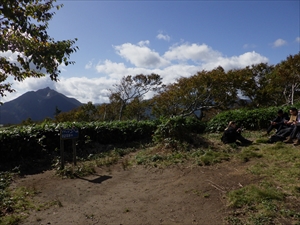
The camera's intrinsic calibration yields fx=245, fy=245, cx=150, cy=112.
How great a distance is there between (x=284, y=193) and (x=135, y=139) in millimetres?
7451

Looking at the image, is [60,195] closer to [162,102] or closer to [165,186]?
[165,186]

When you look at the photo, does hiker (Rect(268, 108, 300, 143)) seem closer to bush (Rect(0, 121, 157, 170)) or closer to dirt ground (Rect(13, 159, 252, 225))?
dirt ground (Rect(13, 159, 252, 225))

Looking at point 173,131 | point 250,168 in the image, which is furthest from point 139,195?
point 173,131

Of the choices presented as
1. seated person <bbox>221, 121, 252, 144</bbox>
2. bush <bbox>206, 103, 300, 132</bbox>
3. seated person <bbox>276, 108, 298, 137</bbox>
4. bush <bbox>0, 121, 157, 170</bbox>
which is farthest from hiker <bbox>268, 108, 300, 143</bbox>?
bush <bbox>0, 121, 157, 170</bbox>

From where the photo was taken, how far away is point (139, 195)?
5090 mm

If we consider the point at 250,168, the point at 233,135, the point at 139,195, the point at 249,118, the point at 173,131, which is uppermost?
Answer: the point at 249,118

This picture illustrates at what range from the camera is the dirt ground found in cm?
409

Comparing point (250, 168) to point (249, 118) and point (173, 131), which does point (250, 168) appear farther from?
point (249, 118)

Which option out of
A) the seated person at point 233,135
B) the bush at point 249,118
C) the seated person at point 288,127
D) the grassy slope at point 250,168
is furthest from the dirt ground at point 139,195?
the bush at point 249,118

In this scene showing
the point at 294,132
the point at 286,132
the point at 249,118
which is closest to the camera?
the point at 294,132

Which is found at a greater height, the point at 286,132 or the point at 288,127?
the point at 288,127

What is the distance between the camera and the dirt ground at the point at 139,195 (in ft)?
13.4

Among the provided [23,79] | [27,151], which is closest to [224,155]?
[23,79]

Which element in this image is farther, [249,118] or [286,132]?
[249,118]
